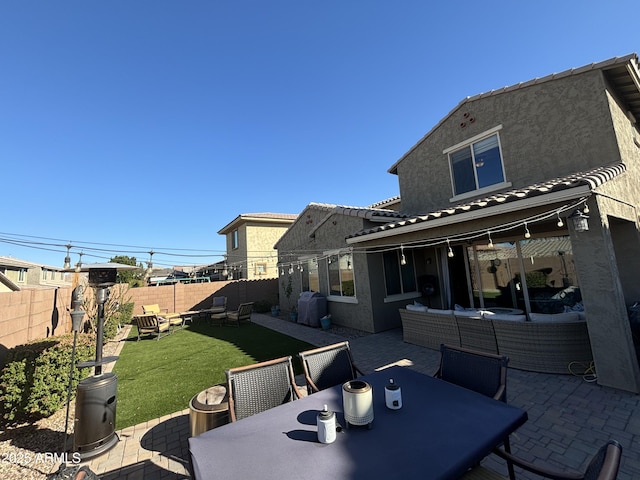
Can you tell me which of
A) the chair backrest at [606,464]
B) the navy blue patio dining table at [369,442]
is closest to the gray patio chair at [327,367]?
the navy blue patio dining table at [369,442]

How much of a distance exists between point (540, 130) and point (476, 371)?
8.04 m

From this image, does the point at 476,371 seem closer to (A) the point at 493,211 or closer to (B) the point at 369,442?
(B) the point at 369,442

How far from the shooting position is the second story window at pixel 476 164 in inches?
348

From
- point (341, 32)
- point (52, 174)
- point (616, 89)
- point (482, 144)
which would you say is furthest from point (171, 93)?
point (616, 89)

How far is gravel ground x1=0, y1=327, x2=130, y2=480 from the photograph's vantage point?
3.53 metres

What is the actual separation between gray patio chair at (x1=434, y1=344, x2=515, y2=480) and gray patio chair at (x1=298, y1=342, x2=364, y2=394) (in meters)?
1.20

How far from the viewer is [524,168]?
805 centimetres

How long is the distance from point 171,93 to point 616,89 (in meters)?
14.9

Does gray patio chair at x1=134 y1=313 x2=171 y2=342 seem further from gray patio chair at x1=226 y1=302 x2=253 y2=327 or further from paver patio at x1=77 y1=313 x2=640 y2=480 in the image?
paver patio at x1=77 y1=313 x2=640 y2=480

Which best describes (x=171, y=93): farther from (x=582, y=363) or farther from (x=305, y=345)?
A: (x=582, y=363)

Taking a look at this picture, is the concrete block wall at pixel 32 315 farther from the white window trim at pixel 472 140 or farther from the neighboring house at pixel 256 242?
the white window trim at pixel 472 140

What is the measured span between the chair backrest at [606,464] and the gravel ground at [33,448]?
576 cm

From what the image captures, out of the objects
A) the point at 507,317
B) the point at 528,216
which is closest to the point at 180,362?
the point at 507,317

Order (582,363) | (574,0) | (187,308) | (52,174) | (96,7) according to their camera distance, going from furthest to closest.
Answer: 1. (187,308)
2. (52,174)
3. (96,7)
4. (574,0)
5. (582,363)
